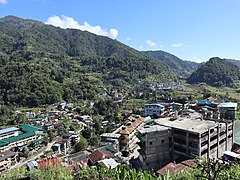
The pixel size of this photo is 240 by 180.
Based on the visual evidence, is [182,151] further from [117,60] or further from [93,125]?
[117,60]

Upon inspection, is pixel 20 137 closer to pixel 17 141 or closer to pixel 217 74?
pixel 17 141

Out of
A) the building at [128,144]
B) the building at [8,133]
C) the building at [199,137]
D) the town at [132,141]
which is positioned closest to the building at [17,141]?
the town at [132,141]

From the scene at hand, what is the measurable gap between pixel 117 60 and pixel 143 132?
76452 mm

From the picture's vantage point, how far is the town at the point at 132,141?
1739cm

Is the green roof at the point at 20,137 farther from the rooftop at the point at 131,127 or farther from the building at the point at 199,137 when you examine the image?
the building at the point at 199,137

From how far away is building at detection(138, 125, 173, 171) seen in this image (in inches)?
687

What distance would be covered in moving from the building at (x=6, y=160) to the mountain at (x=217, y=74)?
69.2 meters

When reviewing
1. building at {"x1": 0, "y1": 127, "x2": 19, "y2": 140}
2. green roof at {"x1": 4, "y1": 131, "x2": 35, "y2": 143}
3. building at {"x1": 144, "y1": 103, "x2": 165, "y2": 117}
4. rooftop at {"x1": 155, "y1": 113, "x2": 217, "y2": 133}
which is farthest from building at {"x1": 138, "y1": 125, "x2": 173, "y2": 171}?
building at {"x1": 0, "y1": 127, "x2": 19, "y2": 140}

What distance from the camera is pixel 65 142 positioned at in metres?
30.7

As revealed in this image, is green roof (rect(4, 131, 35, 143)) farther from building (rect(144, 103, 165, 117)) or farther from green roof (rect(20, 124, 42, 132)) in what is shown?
building (rect(144, 103, 165, 117))

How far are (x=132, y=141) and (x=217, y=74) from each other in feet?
228

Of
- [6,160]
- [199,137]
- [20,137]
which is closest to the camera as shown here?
[199,137]

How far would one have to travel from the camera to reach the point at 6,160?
26.3 metres

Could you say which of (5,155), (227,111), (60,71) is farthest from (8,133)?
(60,71)
